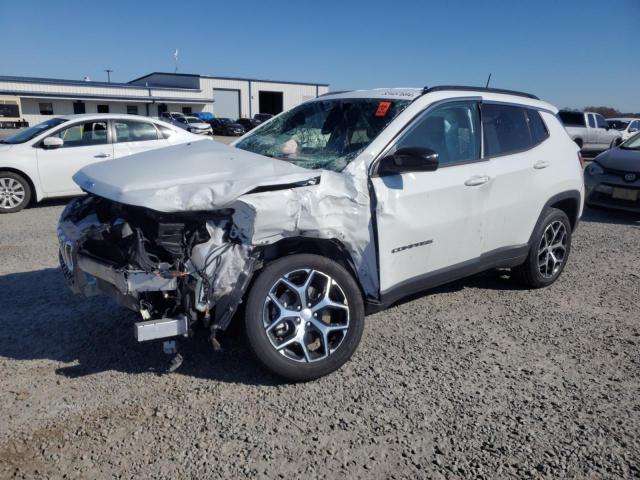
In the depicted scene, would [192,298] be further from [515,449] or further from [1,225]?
[1,225]

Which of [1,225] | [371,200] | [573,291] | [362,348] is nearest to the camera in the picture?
[371,200]

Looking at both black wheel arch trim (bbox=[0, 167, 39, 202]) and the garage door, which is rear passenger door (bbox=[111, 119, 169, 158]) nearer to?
black wheel arch trim (bbox=[0, 167, 39, 202])

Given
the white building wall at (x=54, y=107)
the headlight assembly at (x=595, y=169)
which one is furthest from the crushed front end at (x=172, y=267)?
the white building wall at (x=54, y=107)

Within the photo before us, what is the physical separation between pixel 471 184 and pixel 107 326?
→ 3045 millimetres

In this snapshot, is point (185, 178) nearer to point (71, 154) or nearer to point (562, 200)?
point (562, 200)

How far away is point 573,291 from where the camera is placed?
5.03 meters

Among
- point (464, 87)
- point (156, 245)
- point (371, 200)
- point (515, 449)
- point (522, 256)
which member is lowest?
point (515, 449)

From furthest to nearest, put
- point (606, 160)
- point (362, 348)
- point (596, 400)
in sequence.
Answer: point (606, 160), point (362, 348), point (596, 400)

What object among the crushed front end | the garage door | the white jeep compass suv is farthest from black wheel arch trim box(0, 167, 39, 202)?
the garage door

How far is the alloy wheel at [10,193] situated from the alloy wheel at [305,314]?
7125mm

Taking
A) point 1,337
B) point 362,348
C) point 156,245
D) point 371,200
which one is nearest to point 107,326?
point 1,337

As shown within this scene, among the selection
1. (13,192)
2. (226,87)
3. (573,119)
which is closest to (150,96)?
(226,87)

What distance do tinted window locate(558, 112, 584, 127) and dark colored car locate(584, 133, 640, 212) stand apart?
12240 mm

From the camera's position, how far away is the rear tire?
4746mm
